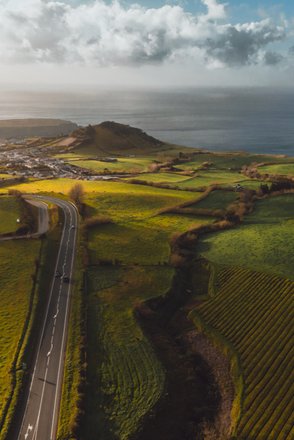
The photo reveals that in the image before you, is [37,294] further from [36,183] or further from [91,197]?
[36,183]

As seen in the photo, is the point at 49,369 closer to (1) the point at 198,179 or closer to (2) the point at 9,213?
(2) the point at 9,213

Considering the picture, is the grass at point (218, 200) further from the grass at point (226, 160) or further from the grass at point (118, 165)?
the grass at point (226, 160)

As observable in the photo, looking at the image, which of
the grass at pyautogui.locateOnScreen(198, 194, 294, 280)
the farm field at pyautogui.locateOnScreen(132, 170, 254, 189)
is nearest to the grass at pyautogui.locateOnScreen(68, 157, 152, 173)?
the farm field at pyautogui.locateOnScreen(132, 170, 254, 189)

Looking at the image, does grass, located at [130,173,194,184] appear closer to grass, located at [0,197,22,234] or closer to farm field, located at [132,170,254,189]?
farm field, located at [132,170,254,189]

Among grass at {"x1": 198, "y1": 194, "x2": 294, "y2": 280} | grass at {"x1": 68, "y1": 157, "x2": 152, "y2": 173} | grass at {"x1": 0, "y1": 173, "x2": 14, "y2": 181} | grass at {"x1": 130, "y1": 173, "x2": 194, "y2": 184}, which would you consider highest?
grass at {"x1": 68, "y1": 157, "x2": 152, "y2": 173}

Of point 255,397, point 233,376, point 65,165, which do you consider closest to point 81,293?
point 233,376

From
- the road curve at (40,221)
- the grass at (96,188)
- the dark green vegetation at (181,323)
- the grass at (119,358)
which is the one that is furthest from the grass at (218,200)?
the grass at (119,358)
